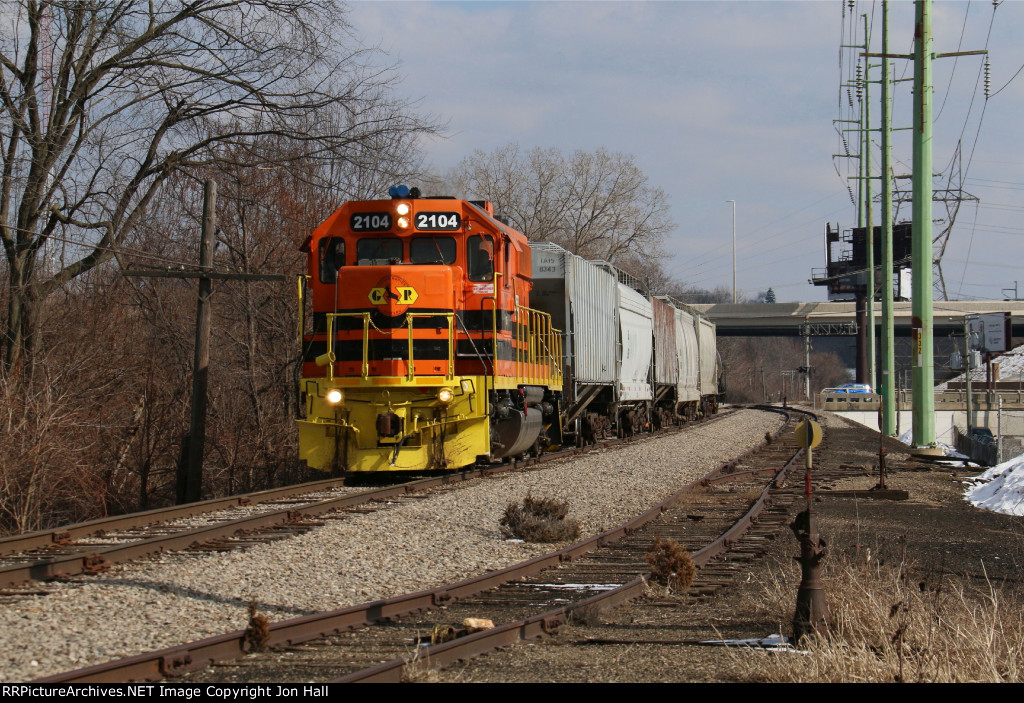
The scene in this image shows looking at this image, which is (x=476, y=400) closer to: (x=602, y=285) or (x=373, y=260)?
(x=373, y=260)

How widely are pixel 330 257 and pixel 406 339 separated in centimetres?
179

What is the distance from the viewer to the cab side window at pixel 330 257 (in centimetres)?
1411

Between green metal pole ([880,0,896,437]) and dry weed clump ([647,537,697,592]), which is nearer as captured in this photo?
dry weed clump ([647,537,697,592])

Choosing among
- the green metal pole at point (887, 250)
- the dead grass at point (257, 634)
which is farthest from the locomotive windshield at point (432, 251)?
the green metal pole at point (887, 250)

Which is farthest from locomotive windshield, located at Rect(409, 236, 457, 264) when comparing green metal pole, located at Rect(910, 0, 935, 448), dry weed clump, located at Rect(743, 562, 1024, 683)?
green metal pole, located at Rect(910, 0, 935, 448)

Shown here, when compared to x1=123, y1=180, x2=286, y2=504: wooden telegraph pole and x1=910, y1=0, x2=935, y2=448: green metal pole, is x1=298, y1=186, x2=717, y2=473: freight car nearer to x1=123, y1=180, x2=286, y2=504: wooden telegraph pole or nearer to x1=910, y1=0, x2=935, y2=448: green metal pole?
x1=123, y1=180, x2=286, y2=504: wooden telegraph pole

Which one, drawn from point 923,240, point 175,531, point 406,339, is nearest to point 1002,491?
point 923,240

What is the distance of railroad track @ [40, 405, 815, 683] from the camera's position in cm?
510

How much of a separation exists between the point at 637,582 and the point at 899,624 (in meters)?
2.12

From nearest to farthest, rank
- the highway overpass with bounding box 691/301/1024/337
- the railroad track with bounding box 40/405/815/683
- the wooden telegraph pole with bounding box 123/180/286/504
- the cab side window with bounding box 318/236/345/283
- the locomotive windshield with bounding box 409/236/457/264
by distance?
1. the railroad track with bounding box 40/405/815/683
2. the locomotive windshield with bounding box 409/236/457/264
3. the cab side window with bounding box 318/236/345/283
4. the wooden telegraph pole with bounding box 123/180/286/504
5. the highway overpass with bounding box 691/301/1024/337

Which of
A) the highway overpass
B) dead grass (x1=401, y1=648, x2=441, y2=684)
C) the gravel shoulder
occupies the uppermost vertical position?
the highway overpass

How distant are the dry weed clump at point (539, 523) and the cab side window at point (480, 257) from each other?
16.0 ft

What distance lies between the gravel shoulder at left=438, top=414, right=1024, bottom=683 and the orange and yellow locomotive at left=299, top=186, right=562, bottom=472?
4.77 metres

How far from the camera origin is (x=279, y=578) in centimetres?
763
